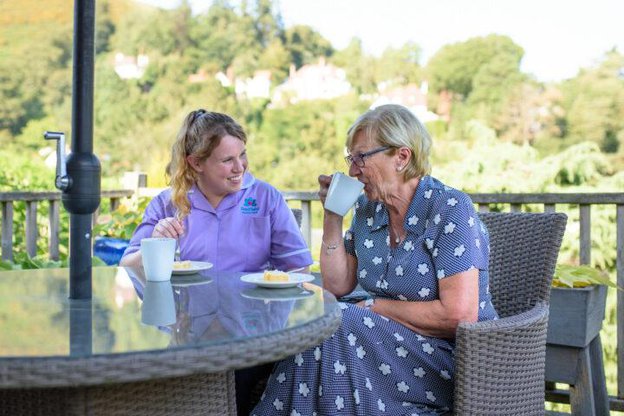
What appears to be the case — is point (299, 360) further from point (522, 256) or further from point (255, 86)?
point (255, 86)

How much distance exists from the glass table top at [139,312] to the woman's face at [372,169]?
1.27ft

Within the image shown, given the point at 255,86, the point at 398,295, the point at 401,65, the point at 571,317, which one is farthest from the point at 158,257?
the point at 255,86

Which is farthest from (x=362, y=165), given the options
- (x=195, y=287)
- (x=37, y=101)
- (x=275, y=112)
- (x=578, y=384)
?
(x=37, y=101)

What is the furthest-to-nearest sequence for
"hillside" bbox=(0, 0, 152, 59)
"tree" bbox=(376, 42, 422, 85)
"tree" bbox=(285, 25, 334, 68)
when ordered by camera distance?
"tree" bbox=(285, 25, 334, 68), "hillside" bbox=(0, 0, 152, 59), "tree" bbox=(376, 42, 422, 85)

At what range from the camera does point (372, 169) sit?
189cm

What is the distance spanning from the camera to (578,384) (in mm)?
2545

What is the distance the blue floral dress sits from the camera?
65.0 inches

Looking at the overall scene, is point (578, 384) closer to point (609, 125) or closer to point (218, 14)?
point (609, 125)

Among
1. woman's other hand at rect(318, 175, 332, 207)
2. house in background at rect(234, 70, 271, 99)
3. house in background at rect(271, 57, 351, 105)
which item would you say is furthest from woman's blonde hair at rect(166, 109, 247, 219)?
house in background at rect(234, 70, 271, 99)

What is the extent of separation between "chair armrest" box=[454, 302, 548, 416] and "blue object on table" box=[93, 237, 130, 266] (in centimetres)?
296

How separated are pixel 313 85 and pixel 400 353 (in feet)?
38.4

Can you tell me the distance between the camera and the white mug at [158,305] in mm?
1224

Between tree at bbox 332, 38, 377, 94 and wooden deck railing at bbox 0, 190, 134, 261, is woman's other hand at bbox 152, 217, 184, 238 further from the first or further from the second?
tree at bbox 332, 38, 377, 94

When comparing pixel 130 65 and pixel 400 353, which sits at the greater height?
pixel 130 65
